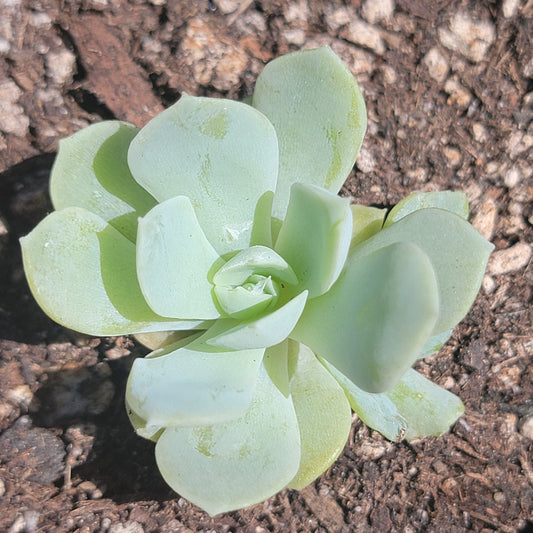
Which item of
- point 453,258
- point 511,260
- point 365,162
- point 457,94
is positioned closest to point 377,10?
point 457,94

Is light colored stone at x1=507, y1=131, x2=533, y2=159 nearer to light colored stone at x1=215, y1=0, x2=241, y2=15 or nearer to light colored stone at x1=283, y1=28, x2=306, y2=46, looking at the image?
light colored stone at x1=283, y1=28, x2=306, y2=46

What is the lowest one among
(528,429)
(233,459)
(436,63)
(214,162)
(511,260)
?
(528,429)

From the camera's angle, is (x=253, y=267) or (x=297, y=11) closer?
(x=253, y=267)

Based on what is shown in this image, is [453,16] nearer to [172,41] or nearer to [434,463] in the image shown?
[172,41]

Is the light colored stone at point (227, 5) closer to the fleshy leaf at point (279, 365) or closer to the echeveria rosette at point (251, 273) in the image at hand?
the echeveria rosette at point (251, 273)

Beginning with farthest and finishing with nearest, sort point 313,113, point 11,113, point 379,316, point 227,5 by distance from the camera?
point 227,5 → point 11,113 → point 313,113 → point 379,316

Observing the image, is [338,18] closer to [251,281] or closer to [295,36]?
[295,36]

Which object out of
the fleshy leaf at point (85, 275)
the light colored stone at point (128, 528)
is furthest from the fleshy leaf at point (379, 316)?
the light colored stone at point (128, 528)
